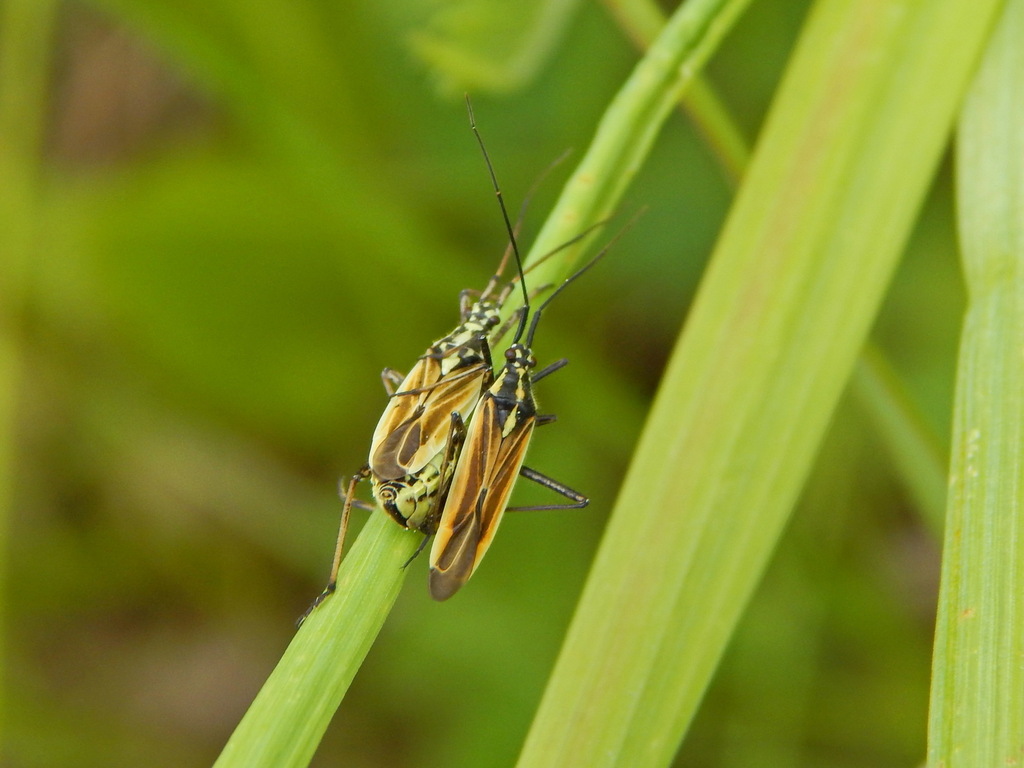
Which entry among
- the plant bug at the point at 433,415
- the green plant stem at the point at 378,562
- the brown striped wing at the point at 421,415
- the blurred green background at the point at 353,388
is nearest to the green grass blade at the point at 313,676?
the green plant stem at the point at 378,562

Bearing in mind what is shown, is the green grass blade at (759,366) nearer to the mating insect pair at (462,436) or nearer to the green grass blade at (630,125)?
the green grass blade at (630,125)

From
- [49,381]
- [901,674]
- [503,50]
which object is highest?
[503,50]

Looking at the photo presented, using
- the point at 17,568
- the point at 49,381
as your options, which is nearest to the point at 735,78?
the point at 49,381

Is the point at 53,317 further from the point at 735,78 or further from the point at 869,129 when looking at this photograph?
the point at 869,129

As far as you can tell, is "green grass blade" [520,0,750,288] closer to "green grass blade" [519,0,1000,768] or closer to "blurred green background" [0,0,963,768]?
"green grass blade" [519,0,1000,768]

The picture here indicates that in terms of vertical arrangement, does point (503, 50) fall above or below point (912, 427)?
above

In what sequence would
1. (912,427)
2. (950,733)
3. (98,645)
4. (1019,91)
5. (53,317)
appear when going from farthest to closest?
(98,645) → (53,317) → (912,427) → (1019,91) → (950,733)

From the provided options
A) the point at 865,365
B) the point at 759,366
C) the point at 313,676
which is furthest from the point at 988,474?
the point at 313,676

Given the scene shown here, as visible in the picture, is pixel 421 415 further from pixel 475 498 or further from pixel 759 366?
pixel 759 366

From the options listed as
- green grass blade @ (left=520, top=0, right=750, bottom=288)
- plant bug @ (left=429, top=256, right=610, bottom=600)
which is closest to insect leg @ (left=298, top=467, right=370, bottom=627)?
plant bug @ (left=429, top=256, right=610, bottom=600)
